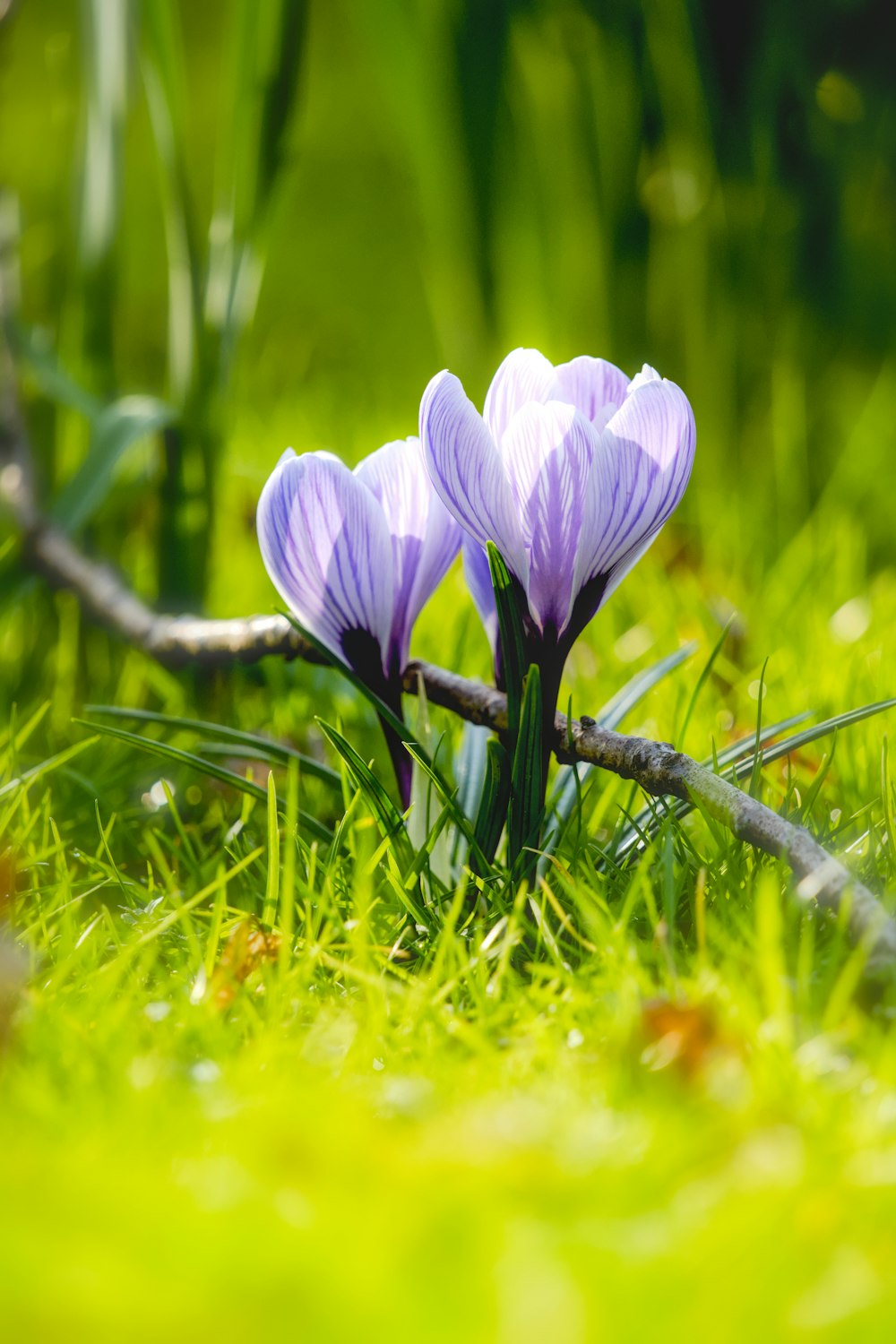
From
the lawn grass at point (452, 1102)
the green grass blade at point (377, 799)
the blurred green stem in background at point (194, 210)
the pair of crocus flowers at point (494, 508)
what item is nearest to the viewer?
the lawn grass at point (452, 1102)

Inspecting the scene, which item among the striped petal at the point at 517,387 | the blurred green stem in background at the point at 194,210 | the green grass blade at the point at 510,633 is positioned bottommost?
the green grass blade at the point at 510,633

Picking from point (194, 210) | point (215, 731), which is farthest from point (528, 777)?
point (194, 210)

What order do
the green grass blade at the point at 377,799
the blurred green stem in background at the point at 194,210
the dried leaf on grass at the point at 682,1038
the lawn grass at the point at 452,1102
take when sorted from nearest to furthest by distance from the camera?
the lawn grass at the point at 452,1102, the dried leaf on grass at the point at 682,1038, the green grass blade at the point at 377,799, the blurred green stem in background at the point at 194,210

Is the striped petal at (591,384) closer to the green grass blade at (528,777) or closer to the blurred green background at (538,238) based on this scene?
the green grass blade at (528,777)

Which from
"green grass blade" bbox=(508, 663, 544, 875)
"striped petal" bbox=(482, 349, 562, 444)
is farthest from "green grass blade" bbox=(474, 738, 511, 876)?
"striped petal" bbox=(482, 349, 562, 444)

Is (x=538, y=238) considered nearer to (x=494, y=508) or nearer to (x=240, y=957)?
(x=494, y=508)

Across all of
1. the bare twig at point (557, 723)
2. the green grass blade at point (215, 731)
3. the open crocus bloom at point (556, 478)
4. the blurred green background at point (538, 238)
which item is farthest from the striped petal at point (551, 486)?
the blurred green background at point (538, 238)

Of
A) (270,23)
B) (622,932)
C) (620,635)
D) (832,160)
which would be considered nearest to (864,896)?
(622,932)
